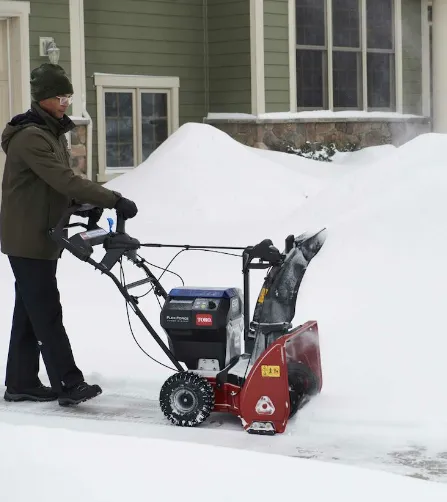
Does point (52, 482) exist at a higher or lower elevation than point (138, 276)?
lower

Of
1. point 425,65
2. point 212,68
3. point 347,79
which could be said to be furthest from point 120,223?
point 425,65

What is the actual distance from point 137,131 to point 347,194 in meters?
6.90

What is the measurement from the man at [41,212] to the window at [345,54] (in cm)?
1128

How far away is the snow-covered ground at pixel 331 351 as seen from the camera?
4809 millimetres

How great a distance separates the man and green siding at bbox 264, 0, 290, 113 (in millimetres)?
10440

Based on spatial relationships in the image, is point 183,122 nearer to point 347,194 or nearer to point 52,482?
point 347,194

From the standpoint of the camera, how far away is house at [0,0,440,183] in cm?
1513

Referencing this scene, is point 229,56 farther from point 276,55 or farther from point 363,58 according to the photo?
point 363,58

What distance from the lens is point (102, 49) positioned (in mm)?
16125

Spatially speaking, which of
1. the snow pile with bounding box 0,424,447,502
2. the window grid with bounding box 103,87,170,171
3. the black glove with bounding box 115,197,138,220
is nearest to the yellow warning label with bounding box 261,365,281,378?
the snow pile with bounding box 0,424,447,502

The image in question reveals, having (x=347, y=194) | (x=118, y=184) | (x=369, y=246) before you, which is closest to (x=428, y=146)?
(x=347, y=194)

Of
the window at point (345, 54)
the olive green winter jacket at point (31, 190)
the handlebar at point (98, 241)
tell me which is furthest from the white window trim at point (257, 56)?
the handlebar at point (98, 241)

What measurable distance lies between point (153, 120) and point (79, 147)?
196cm

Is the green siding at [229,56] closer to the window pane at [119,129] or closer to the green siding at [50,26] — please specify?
the window pane at [119,129]
